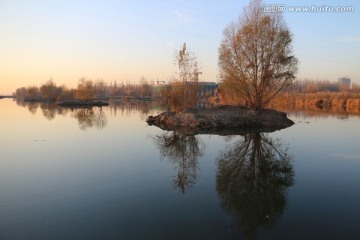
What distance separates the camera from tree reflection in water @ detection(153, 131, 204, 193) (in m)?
10.4

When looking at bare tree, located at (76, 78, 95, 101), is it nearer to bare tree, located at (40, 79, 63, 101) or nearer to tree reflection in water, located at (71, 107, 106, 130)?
bare tree, located at (40, 79, 63, 101)

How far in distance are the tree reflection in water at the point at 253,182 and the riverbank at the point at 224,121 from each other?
322 inches

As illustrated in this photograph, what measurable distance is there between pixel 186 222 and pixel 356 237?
343cm

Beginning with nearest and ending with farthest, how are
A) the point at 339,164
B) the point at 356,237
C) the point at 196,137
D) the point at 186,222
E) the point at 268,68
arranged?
the point at 356,237 → the point at 186,222 → the point at 339,164 → the point at 196,137 → the point at 268,68

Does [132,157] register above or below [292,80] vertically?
below

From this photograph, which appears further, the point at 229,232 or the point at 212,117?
the point at 212,117

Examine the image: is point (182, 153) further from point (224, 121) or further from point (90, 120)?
point (90, 120)

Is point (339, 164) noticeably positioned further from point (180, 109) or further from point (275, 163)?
point (180, 109)

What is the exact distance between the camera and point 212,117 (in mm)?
26547

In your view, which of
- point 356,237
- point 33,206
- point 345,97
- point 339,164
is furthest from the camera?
point 345,97

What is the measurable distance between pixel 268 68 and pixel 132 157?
19476 mm

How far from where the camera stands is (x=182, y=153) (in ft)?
49.4

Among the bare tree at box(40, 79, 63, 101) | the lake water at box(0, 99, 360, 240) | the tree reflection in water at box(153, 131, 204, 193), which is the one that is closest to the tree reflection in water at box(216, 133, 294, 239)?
the lake water at box(0, 99, 360, 240)

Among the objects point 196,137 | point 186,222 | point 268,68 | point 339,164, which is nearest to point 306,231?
point 186,222
